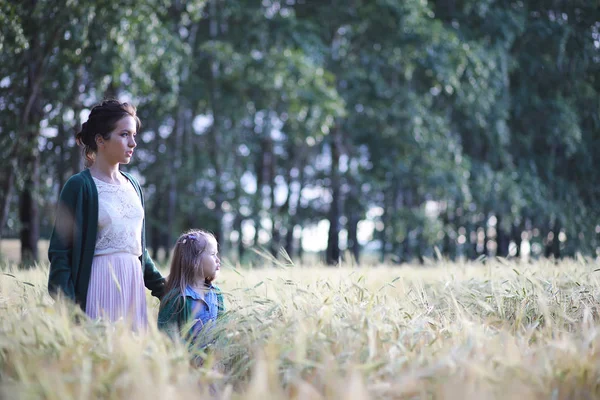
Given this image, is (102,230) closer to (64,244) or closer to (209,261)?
(64,244)

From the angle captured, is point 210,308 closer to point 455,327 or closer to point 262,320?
point 262,320

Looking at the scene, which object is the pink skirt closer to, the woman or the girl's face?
the woman

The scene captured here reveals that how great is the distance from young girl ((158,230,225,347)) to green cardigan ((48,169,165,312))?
560 millimetres

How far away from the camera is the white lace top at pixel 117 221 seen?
3088 mm

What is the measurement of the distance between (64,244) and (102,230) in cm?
22

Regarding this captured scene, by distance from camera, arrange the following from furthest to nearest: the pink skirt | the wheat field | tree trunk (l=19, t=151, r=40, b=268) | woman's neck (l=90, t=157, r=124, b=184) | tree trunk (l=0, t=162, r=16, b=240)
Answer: tree trunk (l=19, t=151, r=40, b=268)
tree trunk (l=0, t=162, r=16, b=240)
woman's neck (l=90, t=157, r=124, b=184)
the pink skirt
the wheat field

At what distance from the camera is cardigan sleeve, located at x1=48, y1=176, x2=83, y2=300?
2.89m

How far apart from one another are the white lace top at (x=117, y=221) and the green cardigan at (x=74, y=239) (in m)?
0.07

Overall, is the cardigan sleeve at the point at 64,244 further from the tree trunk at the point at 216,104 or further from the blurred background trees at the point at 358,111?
the tree trunk at the point at 216,104

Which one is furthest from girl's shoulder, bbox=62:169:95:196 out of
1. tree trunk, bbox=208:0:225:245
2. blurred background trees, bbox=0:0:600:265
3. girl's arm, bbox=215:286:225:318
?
tree trunk, bbox=208:0:225:245

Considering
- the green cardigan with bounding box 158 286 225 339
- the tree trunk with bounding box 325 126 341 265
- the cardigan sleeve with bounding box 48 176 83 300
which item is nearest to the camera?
the cardigan sleeve with bounding box 48 176 83 300

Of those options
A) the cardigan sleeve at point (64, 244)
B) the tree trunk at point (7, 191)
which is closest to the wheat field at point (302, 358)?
the cardigan sleeve at point (64, 244)

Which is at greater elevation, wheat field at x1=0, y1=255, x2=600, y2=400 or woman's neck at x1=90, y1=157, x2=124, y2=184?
woman's neck at x1=90, y1=157, x2=124, y2=184

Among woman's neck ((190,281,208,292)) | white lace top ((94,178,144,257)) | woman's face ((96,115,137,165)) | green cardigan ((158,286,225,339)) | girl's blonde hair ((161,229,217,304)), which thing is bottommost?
green cardigan ((158,286,225,339))
